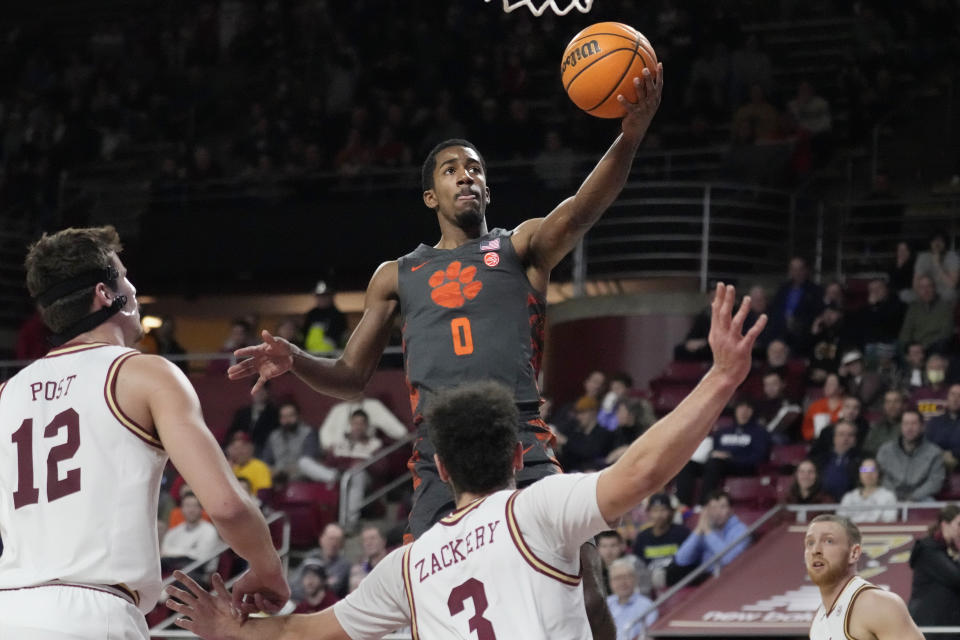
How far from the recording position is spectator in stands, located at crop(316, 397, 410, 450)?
16.0 metres

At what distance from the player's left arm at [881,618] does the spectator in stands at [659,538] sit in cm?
521

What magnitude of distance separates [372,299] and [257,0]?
1859 centimetres

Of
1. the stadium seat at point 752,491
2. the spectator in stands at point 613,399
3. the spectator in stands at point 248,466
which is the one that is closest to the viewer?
the stadium seat at point 752,491

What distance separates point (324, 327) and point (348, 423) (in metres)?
1.80

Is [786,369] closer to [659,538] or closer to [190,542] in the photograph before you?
[659,538]

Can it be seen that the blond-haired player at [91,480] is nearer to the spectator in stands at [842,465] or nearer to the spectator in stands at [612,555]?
the spectator in stands at [612,555]

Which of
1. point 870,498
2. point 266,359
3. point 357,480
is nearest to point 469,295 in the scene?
point 266,359

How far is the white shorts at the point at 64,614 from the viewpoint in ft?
13.7

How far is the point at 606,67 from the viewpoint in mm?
6098

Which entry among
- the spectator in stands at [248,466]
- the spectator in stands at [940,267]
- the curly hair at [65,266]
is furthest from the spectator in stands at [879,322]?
the curly hair at [65,266]

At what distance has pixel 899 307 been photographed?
50.4ft

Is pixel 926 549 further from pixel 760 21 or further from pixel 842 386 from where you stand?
pixel 760 21

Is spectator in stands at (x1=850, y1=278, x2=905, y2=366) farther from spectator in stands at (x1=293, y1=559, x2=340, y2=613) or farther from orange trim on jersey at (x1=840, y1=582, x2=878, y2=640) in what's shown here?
orange trim on jersey at (x1=840, y1=582, x2=878, y2=640)

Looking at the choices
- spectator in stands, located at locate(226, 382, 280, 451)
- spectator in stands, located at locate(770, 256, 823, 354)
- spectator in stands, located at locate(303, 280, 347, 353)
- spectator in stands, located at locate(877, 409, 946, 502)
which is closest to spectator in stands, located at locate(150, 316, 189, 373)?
spectator in stands, located at locate(303, 280, 347, 353)
